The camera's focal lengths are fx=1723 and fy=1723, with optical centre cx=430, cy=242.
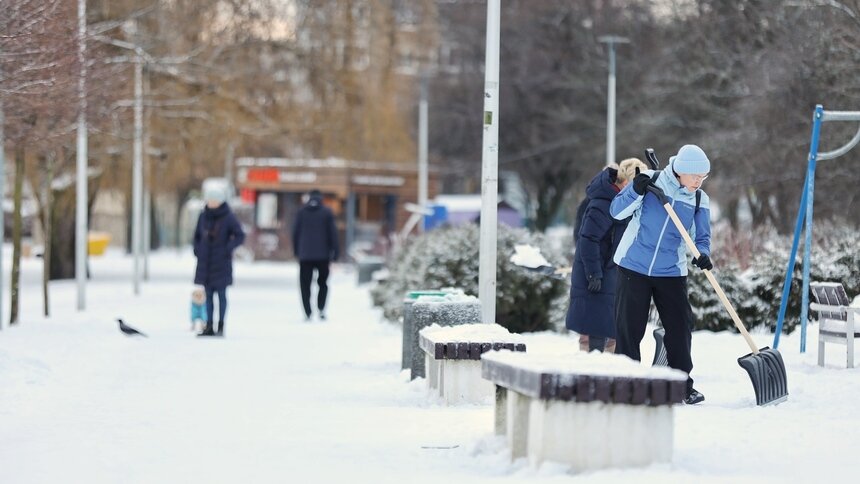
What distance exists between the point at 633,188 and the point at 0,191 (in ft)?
34.2

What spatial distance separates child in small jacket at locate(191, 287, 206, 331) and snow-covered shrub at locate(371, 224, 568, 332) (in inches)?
95.8

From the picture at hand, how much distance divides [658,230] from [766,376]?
1.11 m

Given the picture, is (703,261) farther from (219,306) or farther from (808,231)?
(219,306)

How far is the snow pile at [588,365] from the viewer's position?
757cm

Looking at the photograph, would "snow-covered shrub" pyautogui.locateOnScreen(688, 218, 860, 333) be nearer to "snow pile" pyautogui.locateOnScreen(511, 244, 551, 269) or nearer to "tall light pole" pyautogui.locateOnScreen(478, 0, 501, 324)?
"snow pile" pyautogui.locateOnScreen(511, 244, 551, 269)

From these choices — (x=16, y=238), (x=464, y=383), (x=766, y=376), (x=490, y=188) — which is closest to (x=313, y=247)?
(x=16, y=238)

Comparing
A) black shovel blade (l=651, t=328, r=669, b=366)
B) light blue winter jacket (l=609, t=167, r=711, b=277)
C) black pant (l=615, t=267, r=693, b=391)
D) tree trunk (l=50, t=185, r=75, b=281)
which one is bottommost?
tree trunk (l=50, t=185, r=75, b=281)

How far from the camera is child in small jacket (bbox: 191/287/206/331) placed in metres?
19.2

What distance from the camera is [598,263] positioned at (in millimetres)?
11906

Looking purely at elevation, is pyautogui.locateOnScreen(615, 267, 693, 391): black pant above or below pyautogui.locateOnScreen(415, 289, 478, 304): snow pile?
above

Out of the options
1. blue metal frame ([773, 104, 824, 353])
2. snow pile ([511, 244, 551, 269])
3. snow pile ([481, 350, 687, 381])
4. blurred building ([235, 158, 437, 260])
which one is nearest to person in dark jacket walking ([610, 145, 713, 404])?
snow pile ([481, 350, 687, 381])

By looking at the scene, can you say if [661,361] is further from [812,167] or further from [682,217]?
[812,167]

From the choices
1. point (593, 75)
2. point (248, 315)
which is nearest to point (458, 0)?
point (593, 75)

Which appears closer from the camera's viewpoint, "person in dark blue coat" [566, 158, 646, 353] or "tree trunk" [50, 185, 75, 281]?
"person in dark blue coat" [566, 158, 646, 353]
